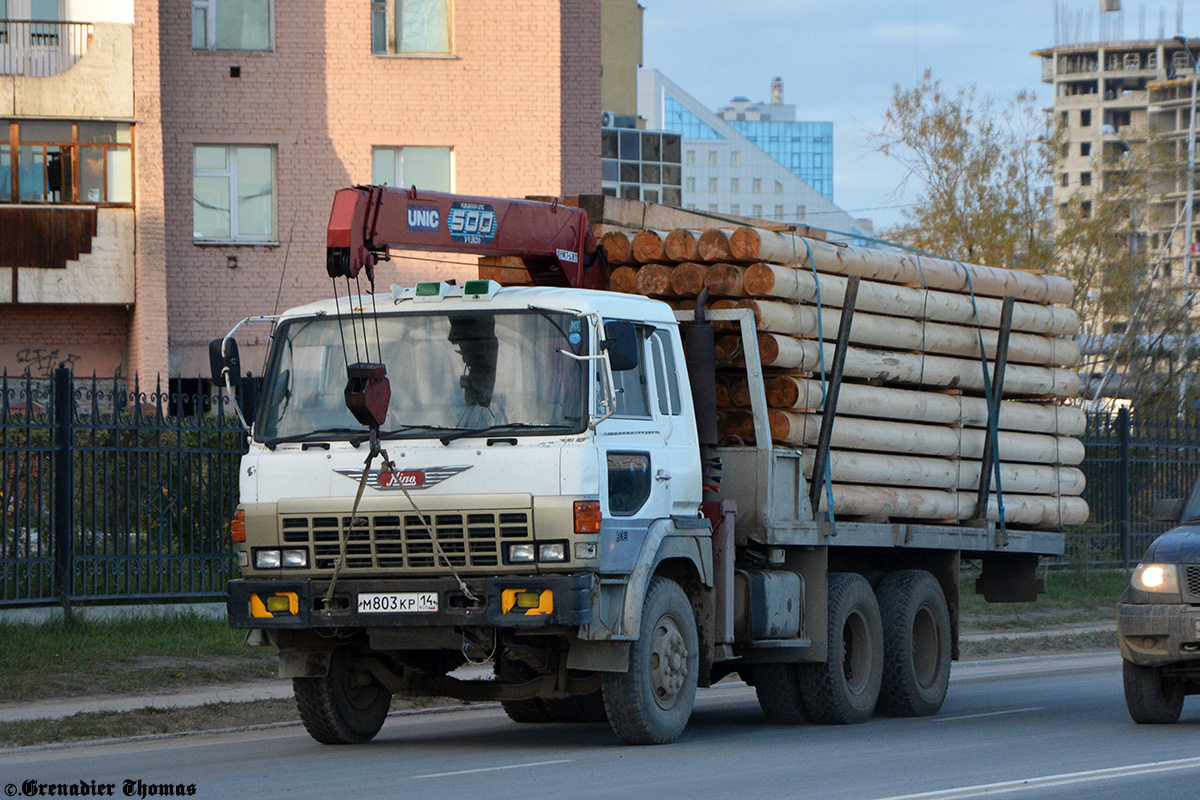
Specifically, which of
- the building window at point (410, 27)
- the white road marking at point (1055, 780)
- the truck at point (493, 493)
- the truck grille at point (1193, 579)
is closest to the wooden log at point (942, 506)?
the truck at point (493, 493)

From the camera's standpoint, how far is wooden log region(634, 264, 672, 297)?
12.0 metres

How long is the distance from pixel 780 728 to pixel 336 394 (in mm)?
4263

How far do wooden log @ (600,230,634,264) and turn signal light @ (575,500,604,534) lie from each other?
285cm

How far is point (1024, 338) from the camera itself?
14.7 meters

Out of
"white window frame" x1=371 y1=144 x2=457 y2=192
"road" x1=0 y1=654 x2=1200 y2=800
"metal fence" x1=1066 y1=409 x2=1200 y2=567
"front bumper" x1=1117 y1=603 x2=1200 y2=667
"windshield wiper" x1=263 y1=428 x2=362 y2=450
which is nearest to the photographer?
"road" x1=0 y1=654 x2=1200 y2=800

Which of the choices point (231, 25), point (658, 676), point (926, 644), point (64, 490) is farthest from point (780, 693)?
point (231, 25)

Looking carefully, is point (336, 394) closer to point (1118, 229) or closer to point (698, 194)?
point (1118, 229)

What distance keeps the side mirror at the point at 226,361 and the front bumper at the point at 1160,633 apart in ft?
19.6

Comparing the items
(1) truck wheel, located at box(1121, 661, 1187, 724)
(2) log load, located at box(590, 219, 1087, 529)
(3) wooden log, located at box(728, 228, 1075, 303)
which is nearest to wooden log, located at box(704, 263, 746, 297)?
(2) log load, located at box(590, 219, 1087, 529)

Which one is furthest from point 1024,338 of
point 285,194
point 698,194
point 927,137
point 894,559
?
point 698,194

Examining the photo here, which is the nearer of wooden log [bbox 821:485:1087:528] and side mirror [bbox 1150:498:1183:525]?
side mirror [bbox 1150:498:1183:525]

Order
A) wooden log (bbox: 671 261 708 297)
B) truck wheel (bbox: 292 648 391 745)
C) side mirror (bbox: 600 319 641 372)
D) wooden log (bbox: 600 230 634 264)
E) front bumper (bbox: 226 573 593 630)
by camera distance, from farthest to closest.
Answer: wooden log (bbox: 600 230 634 264) → wooden log (bbox: 671 261 708 297) → truck wheel (bbox: 292 648 391 745) → side mirror (bbox: 600 319 641 372) → front bumper (bbox: 226 573 593 630)

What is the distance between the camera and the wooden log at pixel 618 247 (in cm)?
1227

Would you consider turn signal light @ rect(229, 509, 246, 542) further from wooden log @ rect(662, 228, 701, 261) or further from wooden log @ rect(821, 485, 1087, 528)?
wooden log @ rect(821, 485, 1087, 528)
